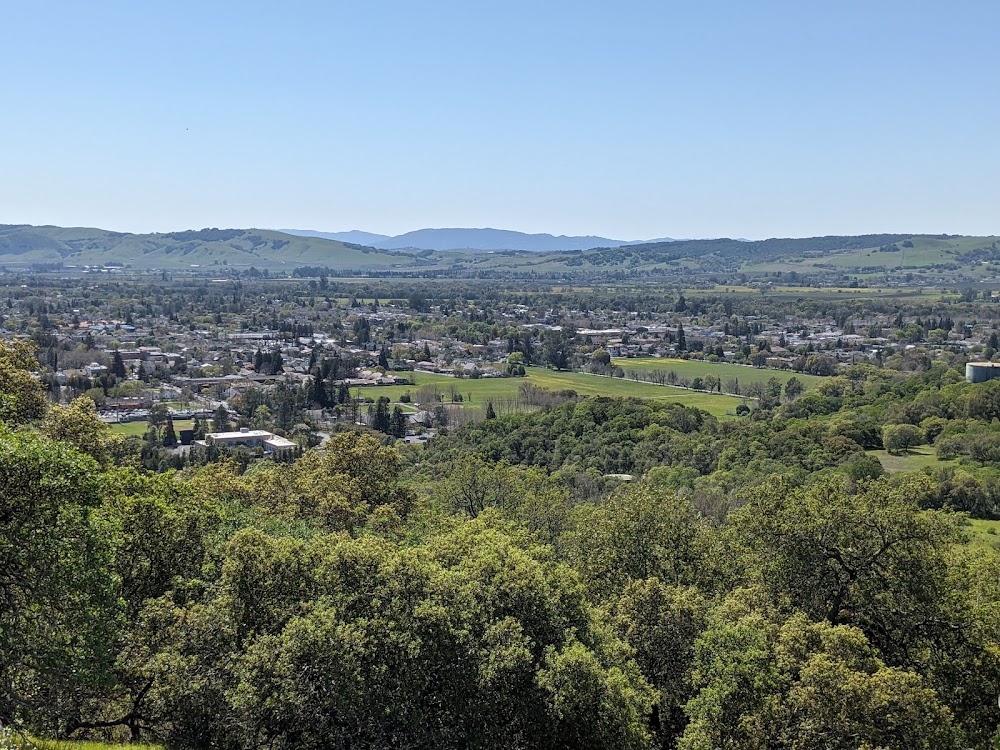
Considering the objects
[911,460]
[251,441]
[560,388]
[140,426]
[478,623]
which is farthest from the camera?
[560,388]

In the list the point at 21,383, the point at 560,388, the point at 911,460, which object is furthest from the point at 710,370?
the point at 21,383

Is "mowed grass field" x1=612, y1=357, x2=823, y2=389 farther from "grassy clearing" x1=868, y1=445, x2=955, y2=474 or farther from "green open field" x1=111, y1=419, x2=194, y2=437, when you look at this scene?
"green open field" x1=111, y1=419, x2=194, y2=437

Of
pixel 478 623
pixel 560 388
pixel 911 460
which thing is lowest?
pixel 560 388

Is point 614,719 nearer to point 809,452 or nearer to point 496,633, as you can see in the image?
point 496,633

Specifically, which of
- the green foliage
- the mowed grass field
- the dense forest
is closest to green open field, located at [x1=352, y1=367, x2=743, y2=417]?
the mowed grass field

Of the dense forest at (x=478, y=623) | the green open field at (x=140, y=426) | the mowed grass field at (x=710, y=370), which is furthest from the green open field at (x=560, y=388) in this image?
the dense forest at (x=478, y=623)

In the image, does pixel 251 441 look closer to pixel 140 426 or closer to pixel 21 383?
pixel 140 426

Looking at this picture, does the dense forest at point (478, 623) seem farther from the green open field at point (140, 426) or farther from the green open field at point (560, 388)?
the green open field at point (560, 388)
